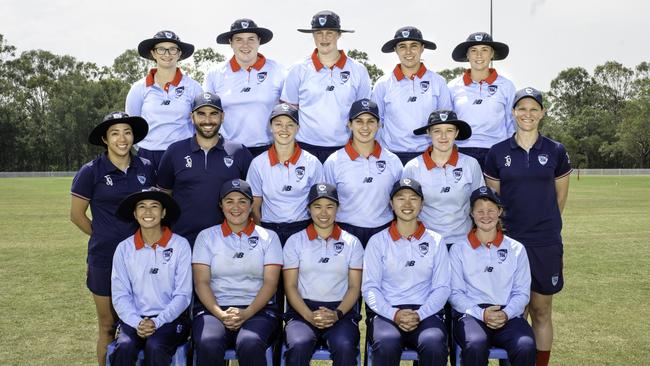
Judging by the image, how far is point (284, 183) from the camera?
553 centimetres

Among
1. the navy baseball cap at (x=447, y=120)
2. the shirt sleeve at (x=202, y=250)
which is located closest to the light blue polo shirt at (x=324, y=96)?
the navy baseball cap at (x=447, y=120)

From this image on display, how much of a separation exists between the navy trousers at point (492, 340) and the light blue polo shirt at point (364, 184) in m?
1.17

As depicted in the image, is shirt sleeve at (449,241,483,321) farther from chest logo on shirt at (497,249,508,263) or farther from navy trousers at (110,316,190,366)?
navy trousers at (110,316,190,366)

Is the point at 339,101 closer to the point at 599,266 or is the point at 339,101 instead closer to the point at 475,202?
the point at 475,202

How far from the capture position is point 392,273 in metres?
5.07

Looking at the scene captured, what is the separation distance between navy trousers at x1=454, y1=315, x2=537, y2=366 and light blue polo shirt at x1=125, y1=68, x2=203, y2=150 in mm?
3207

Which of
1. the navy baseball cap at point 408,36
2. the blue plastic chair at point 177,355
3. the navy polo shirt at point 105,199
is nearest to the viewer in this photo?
the blue plastic chair at point 177,355

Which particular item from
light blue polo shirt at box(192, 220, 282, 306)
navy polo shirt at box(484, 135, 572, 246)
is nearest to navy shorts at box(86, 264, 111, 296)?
light blue polo shirt at box(192, 220, 282, 306)

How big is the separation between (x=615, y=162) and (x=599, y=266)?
6804 cm

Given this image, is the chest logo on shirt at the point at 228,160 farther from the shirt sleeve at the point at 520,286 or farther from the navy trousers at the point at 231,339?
the shirt sleeve at the point at 520,286

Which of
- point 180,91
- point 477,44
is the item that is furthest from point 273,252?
point 477,44

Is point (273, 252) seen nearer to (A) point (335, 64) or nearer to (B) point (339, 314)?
(B) point (339, 314)

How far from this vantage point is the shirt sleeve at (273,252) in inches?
202

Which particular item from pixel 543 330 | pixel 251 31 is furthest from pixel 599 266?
pixel 251 31
